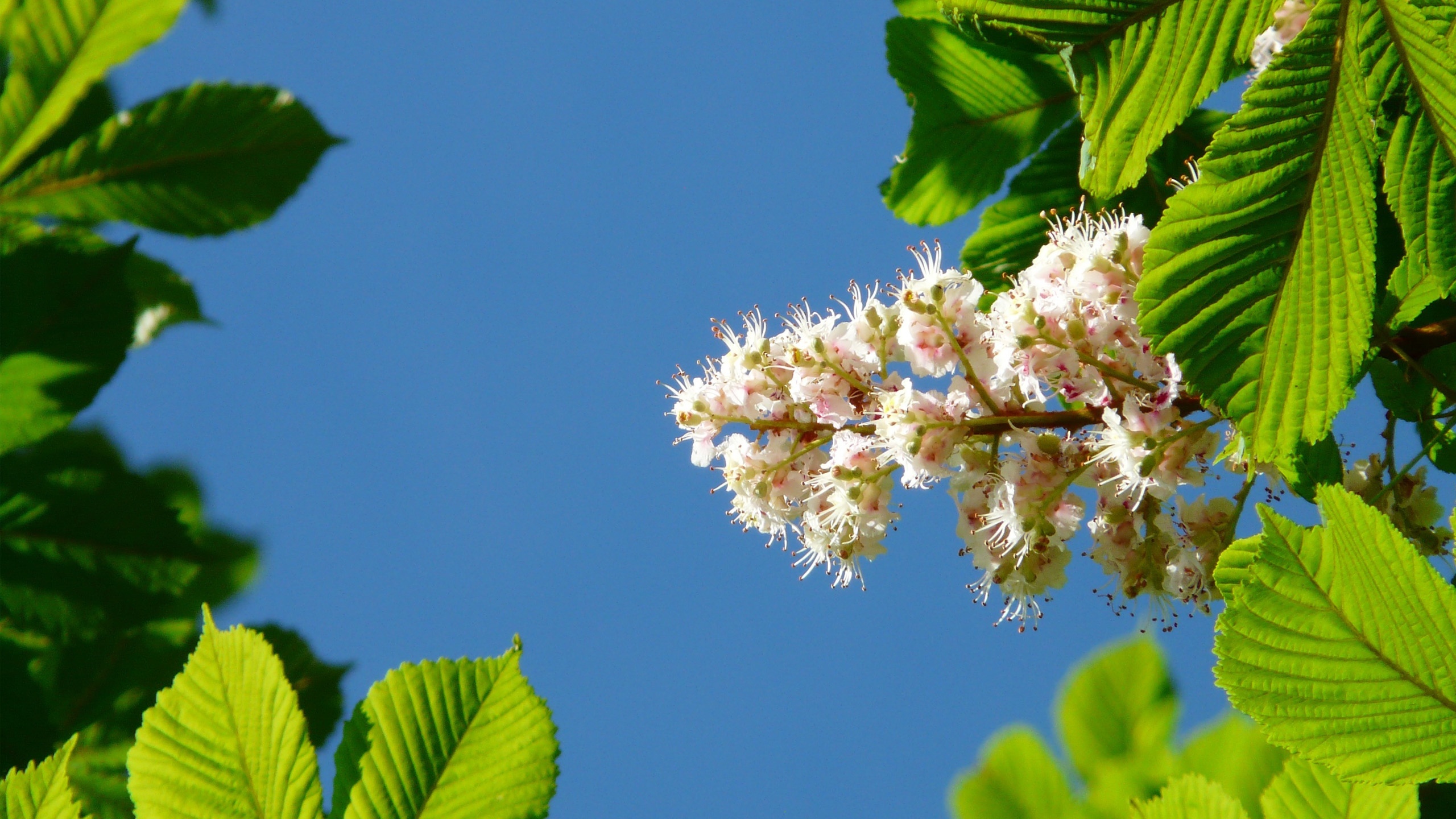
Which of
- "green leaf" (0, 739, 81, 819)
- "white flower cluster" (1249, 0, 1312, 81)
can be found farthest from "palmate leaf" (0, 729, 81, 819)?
"white flower cluster" (1249, 0, 1312, 81)

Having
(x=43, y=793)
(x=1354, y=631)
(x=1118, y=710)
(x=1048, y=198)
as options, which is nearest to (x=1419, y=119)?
(x=1354, y=631)

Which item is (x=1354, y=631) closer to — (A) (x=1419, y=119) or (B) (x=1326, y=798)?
(B) (x=1326, y=798)

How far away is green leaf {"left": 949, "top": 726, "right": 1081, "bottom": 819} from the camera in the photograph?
1384mm

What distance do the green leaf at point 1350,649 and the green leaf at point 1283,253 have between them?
17cm

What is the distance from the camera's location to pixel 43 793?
1.17 meters

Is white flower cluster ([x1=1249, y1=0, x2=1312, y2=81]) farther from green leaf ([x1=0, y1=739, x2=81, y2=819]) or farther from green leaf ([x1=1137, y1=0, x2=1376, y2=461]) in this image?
green leaf ([x1=0, y1=739, x2=81, y2=819])

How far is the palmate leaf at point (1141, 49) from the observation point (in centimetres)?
116

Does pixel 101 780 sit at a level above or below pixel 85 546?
below

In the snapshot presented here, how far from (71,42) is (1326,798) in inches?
74.6

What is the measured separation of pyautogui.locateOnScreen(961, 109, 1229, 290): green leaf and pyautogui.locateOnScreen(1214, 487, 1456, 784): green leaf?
112 centimetres

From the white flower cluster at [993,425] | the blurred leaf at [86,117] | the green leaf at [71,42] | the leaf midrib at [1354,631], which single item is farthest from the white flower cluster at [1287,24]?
the blurred leaf at [86,117]

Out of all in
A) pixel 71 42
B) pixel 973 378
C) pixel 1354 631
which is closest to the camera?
pixel 1354 631

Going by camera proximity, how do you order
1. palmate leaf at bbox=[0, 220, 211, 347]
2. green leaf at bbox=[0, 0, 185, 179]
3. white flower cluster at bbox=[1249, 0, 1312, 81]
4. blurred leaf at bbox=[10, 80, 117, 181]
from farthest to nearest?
palmate leaf at bbox=[0, 220, 211, 347] → white flower cluster at bbox=[1249, 0, 1312, 81] → blurred leaf at bbox=[10, 80, 117, 181] → green leaf at bbox=[0, 0, 185, 179]

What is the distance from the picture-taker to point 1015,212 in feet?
7.22
